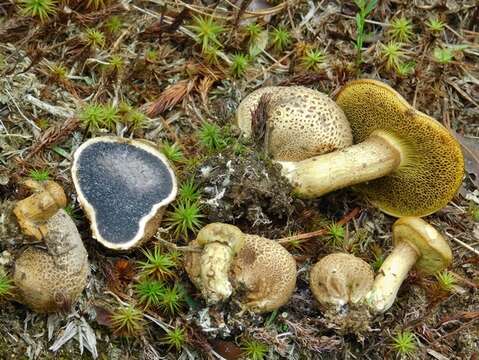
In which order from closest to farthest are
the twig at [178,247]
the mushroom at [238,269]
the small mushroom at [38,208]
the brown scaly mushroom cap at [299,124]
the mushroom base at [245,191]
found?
the small mushroom at [38,208]
the mushroom at [238,269]
the twig at [178,247]
the mushroom base at [245,191]
the brown scaly mushroom cap at [299,124]

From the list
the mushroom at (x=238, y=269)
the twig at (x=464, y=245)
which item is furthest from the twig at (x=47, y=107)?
the twig at (x=464, y=245)

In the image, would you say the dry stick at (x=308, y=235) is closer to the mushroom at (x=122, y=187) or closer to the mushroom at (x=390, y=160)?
the mushroom at (x=390, y=160)

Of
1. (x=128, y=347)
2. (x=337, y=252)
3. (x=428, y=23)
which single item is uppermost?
(x=428, y=23)

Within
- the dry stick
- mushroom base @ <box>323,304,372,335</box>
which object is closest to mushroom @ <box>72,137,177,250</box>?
the dry stick

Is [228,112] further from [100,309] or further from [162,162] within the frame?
[100,309]

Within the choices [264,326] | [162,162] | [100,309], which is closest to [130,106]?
[162,162]

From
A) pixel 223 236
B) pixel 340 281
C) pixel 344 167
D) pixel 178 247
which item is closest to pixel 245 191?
pixel 223 236
